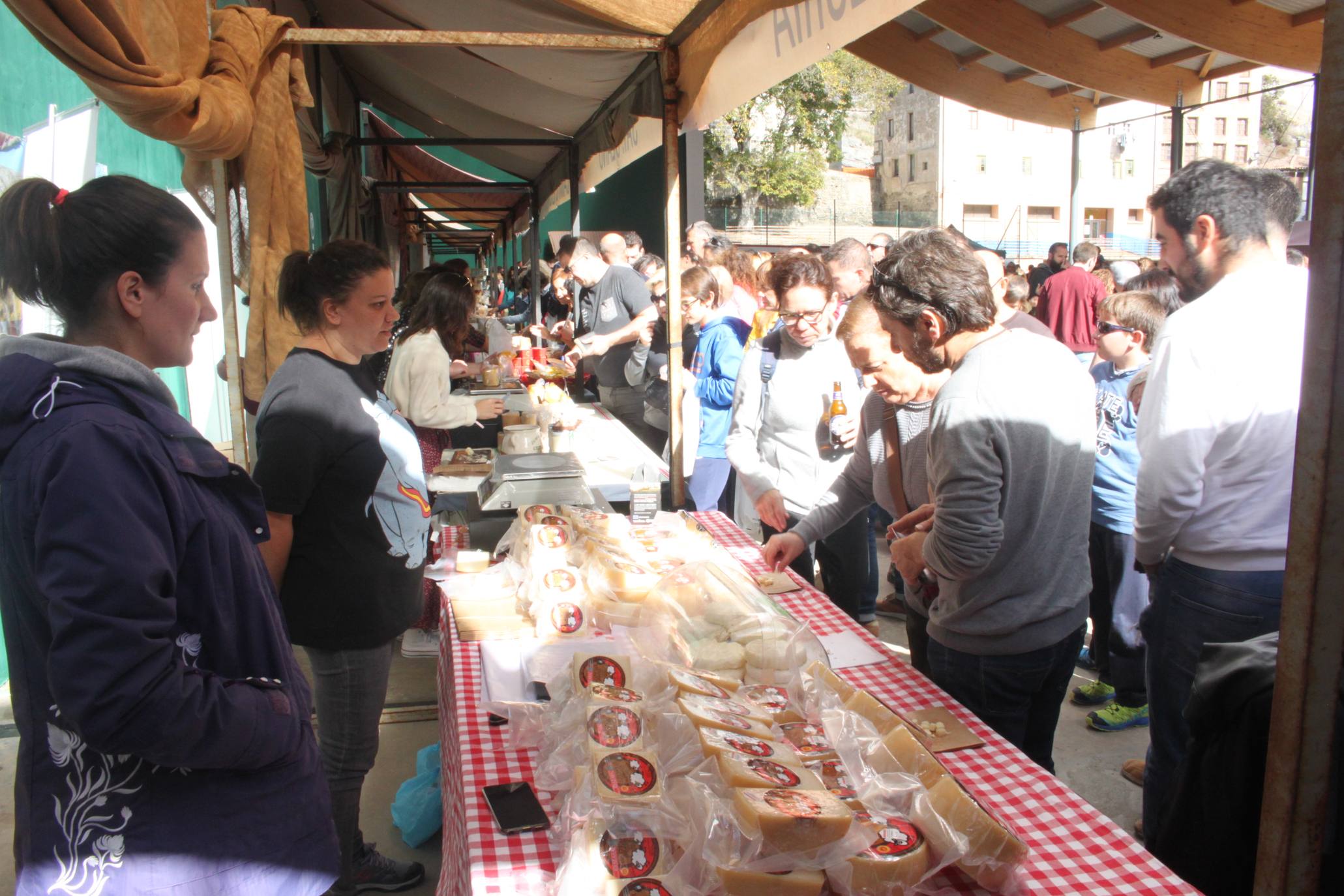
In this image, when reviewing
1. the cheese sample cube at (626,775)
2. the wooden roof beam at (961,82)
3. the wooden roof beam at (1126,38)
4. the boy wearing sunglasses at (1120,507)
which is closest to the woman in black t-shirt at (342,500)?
the cheese sample cube at (626,775)

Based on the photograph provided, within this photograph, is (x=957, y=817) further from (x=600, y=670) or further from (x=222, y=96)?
(x=222, y=96)

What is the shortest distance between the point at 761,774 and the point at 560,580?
1.09 meters

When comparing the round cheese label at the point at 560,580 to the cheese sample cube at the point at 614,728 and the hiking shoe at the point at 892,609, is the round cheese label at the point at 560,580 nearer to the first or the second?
the cheese sample cube at the point at 614,728

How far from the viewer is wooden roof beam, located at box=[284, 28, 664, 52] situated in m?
3.24

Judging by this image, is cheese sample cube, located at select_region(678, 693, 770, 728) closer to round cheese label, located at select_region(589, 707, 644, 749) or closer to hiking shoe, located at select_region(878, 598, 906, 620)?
round cheese label, located at select_region(589, 707, 644, 749)

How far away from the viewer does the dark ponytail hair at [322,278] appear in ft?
7.28

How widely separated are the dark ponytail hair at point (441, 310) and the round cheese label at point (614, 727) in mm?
3171

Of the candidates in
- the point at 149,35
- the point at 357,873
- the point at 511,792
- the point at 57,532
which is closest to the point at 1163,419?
the point at 511,792

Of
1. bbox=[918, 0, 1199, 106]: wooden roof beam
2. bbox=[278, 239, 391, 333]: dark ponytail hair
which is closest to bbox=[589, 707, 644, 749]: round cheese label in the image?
bbox=[278, 239, 391, 333]: dark ponytail hair

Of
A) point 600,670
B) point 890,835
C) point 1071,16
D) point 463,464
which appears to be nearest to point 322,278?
point 600,670

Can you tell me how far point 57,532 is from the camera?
43.4 inches

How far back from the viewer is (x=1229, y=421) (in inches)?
87.3

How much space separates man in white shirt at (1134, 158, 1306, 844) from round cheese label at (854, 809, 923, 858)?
3.58 ft

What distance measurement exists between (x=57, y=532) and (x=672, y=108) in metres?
2.80
